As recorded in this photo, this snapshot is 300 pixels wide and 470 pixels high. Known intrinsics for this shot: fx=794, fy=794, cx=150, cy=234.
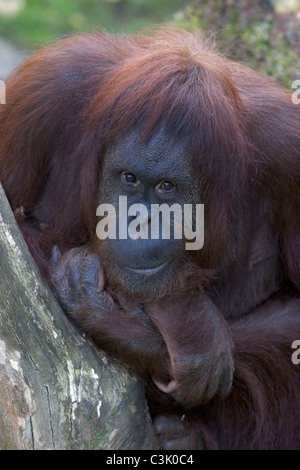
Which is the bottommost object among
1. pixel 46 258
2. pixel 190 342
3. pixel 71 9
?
pixel 190 342

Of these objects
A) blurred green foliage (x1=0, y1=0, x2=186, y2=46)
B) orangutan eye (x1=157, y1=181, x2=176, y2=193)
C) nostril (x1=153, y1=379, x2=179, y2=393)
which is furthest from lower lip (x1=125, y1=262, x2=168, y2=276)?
blurred green foliage (x1=0, y1=0, x2=186, y2=46)

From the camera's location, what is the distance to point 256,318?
3.57 m

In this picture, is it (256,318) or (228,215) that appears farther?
(256,318)

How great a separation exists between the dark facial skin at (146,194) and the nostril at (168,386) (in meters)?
0.36

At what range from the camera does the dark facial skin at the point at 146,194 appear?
294cm

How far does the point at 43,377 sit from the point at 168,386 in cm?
56

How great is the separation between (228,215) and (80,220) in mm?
630

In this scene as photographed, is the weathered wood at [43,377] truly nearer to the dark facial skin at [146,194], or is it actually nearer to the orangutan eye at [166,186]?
the dark facial skin at [146,194]

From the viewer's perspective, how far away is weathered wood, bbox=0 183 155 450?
9.17 ft

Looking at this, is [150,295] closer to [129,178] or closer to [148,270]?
[148,270]

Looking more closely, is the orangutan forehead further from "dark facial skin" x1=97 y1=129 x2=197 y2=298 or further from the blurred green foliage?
the blurred green foliage

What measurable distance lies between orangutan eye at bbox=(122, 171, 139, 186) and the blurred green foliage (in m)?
4.84
